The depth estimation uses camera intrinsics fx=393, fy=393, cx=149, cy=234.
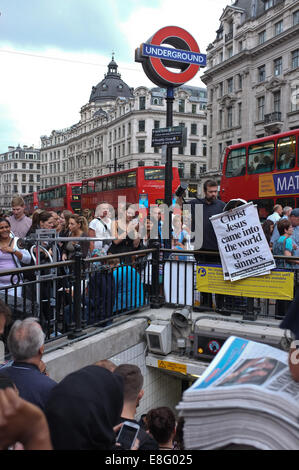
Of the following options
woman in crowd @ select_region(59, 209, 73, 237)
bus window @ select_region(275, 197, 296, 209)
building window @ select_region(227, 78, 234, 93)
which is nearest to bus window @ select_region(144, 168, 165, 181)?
bus window @ select_region(275, 197, 296, 209)

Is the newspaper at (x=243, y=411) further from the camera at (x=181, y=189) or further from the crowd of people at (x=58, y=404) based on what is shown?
the camera at (x=181, y=189)

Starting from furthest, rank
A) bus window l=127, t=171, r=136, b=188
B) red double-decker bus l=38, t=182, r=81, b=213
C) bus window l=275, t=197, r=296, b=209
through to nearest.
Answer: red double-decker bus l=38, t=182, r=81, b=213 < bus window l=127, t=171, r=136, b=188 < bus window l=275, t=197, r=296, b=209

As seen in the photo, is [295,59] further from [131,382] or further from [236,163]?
[131,382]

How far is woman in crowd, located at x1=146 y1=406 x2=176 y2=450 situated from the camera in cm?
329

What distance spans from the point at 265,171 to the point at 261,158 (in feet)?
2.10

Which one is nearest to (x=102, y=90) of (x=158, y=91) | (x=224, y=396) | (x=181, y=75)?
(x=158, y=91)

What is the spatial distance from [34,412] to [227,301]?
5099 mm

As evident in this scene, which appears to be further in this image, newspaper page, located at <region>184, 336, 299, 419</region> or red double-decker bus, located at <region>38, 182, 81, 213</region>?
red double-decker bus, located at <region>38, 182, 81, 213</region>

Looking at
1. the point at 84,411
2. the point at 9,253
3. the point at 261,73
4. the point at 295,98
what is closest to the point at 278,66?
the point at 261,73

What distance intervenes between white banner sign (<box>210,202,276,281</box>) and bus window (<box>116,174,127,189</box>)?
2010 centimetres

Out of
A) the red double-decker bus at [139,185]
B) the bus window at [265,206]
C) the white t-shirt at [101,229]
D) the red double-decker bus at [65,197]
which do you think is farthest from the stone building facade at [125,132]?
the white t-shirt at [101,229]

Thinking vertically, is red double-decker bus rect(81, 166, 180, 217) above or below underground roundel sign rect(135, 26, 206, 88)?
below

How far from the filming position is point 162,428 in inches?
129

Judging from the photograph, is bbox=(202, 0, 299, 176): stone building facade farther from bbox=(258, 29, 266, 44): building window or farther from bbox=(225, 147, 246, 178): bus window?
bbox=(225, 147, 246, 178): bus window
